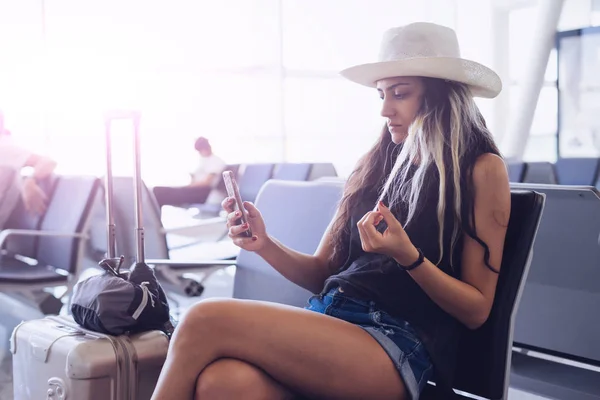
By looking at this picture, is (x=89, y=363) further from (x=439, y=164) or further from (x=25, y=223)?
(x=25, y=223)

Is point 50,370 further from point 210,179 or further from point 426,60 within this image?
point 210,179

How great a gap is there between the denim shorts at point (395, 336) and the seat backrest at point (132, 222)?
193 centimetres

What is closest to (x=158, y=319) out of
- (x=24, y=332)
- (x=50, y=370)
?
(x=50, y=370)

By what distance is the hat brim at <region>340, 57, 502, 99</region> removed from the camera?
1521 millimetres

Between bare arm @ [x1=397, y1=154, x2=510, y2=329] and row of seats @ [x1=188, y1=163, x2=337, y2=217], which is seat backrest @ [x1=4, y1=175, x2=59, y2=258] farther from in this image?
bare arm @ [x1=397, y1=154, x2=510, y2=329]

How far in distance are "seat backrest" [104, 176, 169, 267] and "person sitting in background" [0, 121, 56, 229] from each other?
1.44 feet

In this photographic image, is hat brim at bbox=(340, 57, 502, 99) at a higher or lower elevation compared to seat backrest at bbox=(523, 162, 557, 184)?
higher

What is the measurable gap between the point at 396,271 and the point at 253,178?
4353mm

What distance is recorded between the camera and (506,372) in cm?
138

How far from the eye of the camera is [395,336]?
1.40 metres

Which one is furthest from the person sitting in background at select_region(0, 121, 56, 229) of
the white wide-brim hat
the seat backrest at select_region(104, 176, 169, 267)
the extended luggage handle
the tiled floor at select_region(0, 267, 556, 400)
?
the white wide-brim hat

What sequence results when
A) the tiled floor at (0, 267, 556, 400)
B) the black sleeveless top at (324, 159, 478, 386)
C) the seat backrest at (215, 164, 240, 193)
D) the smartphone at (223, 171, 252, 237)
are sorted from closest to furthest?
the black sleeveless top at (324, 159, 478, 386) → the smartphone at (223, 171, 252, 237) → the tiled floor at (0, 267, 556, 400) → the seat backrest at (215, 164, 240, 193)

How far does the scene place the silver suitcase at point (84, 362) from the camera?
4.99 feet

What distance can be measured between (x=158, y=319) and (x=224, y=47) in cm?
673
